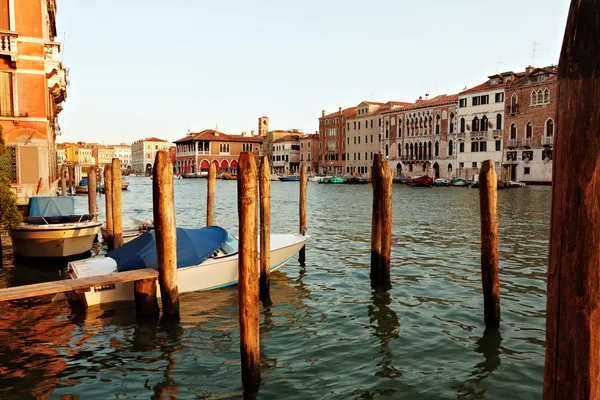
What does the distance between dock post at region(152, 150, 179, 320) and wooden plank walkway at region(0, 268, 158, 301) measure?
389 mm

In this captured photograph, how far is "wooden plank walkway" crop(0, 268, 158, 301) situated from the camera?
6271 mm

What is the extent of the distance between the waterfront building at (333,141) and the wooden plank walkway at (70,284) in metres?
62.4

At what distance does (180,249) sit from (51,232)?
5023 millimetres

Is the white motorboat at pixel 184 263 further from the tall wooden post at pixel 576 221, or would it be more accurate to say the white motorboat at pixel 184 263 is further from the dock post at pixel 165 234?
the tall wooden post at pixel 576 221

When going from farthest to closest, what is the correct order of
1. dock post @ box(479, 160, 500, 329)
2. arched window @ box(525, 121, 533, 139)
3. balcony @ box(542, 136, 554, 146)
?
arched window @ box(525, 121, 533, 139) < balcony @ box(542, 136, 554, 146) < dock post @ box(479, 160, 500, 329)

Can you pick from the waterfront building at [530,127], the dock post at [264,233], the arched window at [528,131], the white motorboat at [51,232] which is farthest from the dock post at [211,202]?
the arched window at [528,131]

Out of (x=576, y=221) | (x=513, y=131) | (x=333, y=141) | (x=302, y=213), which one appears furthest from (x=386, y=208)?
(x=333, y=141)

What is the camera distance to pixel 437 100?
5453 cm

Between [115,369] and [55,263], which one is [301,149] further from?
[115,369]

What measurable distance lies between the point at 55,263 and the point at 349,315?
7927 mm

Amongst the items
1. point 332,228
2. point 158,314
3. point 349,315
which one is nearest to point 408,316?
point 349,315

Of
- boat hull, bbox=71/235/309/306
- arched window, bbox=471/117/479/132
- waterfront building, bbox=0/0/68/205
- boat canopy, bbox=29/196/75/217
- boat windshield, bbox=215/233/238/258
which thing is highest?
arched window, bbox=471/117/479/132

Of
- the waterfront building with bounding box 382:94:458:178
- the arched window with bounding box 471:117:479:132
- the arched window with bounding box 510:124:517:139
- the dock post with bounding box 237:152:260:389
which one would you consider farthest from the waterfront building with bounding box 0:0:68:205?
the waterfront building with bounding box 382:94:458:178

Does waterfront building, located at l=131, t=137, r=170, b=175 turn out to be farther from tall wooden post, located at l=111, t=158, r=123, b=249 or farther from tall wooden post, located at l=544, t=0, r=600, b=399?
tall wooden post, located at l=544, t=0, r=600, b=399
